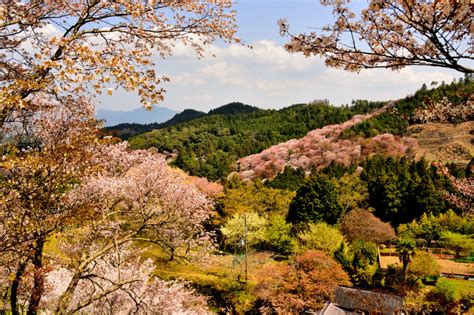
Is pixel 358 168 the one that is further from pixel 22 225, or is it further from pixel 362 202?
pixel 22 225

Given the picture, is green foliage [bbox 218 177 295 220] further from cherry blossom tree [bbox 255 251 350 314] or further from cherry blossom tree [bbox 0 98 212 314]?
cherry blossom tree [bbox 0 98 212 314]

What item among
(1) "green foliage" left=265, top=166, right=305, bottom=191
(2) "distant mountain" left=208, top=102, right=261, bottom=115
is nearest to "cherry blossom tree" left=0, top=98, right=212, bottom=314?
(1) "green foliage" left=265, top=166, right=305, bottom=191

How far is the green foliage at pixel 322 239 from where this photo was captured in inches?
983

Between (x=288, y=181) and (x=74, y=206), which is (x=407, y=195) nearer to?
(x=288, y=181)

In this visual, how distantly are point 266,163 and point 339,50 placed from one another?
55.1 meters

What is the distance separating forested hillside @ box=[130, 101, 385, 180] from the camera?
63.4 meters

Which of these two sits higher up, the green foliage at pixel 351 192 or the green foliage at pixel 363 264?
the green foliage at pixel 351 192

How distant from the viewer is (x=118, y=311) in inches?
432

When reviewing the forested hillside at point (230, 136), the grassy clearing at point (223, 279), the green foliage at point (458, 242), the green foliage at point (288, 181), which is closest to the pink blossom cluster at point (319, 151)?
the forested hillside at point (230, 136)

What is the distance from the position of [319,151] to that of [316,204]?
2875 cm

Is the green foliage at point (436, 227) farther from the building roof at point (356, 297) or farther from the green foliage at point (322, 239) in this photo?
the building roof at point (356, 297)

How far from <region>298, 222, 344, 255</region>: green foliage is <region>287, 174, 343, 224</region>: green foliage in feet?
15.3

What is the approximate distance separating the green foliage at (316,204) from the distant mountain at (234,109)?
113732mm

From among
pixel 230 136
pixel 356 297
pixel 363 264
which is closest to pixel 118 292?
pixel 356 297
